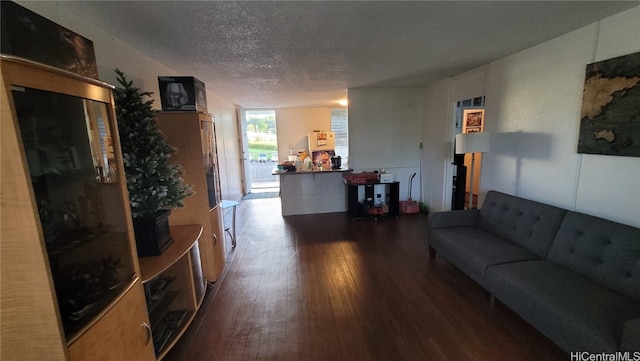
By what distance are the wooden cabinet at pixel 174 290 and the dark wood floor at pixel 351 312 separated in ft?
0.52

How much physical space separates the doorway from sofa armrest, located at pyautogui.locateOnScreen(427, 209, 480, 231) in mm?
5098

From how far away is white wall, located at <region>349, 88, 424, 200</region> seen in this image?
16.1ft

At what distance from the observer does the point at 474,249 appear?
2.37 m

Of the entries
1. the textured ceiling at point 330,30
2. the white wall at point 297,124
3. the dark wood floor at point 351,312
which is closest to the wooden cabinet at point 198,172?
the dark wood floor at point 351,312

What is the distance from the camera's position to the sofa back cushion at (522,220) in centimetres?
223

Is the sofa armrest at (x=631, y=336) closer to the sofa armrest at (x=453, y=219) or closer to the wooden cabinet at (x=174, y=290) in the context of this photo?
the sofa armrest at (x=453, y=219)

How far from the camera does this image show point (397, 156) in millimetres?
5137

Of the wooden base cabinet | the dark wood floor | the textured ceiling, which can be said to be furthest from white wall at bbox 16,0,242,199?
the dark wood floor

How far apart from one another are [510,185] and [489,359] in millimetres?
2115

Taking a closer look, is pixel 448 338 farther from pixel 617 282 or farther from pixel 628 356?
pixel 617 282

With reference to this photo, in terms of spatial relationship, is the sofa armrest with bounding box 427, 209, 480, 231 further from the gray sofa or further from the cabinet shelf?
the cabinet shelf

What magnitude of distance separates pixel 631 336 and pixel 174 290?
279cm

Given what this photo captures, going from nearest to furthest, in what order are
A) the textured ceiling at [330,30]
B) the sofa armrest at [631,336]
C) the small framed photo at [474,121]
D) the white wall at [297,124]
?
1. the sofa armrest at [631,336]
2. the textured ceiling at [330,30]
3. the small framed photo at [474,121]
4. the white wall at [297,124]

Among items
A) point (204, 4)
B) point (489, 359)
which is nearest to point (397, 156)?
point (489, 359)
